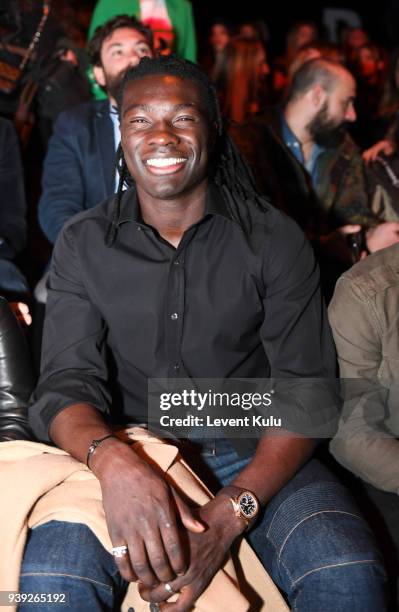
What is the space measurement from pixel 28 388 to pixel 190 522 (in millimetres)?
697

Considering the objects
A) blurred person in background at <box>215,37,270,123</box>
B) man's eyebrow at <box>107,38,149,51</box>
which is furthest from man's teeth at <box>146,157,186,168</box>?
blurred person in background at <box>215,37,270,123</box>

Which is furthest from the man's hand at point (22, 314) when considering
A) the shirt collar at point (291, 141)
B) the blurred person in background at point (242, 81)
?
the blurred person in background at point (242, 81)

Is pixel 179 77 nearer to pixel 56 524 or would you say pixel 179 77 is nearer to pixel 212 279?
pixel 212 279

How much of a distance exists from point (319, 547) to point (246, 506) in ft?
0.59

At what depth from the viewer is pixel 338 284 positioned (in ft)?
6.12

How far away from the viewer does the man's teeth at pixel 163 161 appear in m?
1.77

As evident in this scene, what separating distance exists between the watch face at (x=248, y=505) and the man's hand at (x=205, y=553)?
23 millimetres

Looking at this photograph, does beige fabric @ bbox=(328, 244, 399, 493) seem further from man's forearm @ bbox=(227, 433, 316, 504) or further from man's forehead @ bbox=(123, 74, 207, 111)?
man's forehead @ bbox=(123, 74, 207, 111)

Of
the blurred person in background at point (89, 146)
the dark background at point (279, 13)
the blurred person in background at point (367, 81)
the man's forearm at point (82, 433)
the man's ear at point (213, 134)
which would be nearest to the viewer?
the man's forearm at point (82, 433)

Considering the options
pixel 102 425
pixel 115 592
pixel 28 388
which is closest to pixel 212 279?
pixel 102 425

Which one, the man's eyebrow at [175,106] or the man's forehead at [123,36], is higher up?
the man's forehead at [123,36]

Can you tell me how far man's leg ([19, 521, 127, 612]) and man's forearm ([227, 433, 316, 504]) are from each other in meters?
0.35

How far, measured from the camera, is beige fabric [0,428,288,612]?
1454 millimetres

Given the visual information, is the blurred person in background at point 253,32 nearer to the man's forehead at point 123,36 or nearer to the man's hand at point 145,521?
the man's forehead at point 123,36
